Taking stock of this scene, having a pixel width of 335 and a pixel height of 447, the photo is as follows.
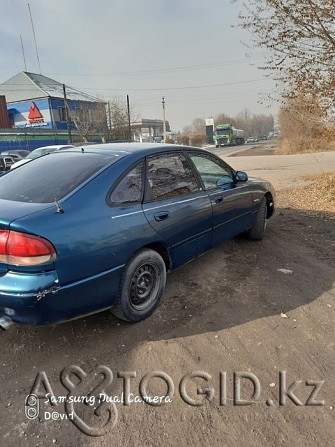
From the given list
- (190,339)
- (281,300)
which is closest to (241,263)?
(281,300)

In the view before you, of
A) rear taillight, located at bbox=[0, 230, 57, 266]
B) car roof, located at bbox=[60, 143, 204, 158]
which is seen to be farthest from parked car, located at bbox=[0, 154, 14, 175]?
rear taillight, located at bbox=[0, 230, 57, 266]

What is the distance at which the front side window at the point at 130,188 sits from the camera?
271cm

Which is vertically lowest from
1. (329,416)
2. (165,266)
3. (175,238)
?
(329,416)

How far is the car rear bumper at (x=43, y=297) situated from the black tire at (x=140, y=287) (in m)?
0.31

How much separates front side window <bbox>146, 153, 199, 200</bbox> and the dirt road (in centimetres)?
112

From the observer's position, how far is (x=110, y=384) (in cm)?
227

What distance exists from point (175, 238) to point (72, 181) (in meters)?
1.14

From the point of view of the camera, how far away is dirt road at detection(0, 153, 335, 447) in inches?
75.2

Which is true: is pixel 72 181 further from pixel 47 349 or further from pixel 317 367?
pixel 317 367

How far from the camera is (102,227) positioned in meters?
2.47

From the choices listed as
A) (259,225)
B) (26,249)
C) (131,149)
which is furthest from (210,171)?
(26,249)

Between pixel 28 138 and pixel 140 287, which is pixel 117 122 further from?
pixel 140 287

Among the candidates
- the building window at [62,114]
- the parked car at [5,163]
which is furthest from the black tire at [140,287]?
the building window at [62,114]

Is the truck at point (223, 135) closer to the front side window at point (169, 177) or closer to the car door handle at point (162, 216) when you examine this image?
the front side window at point (169, 177)
